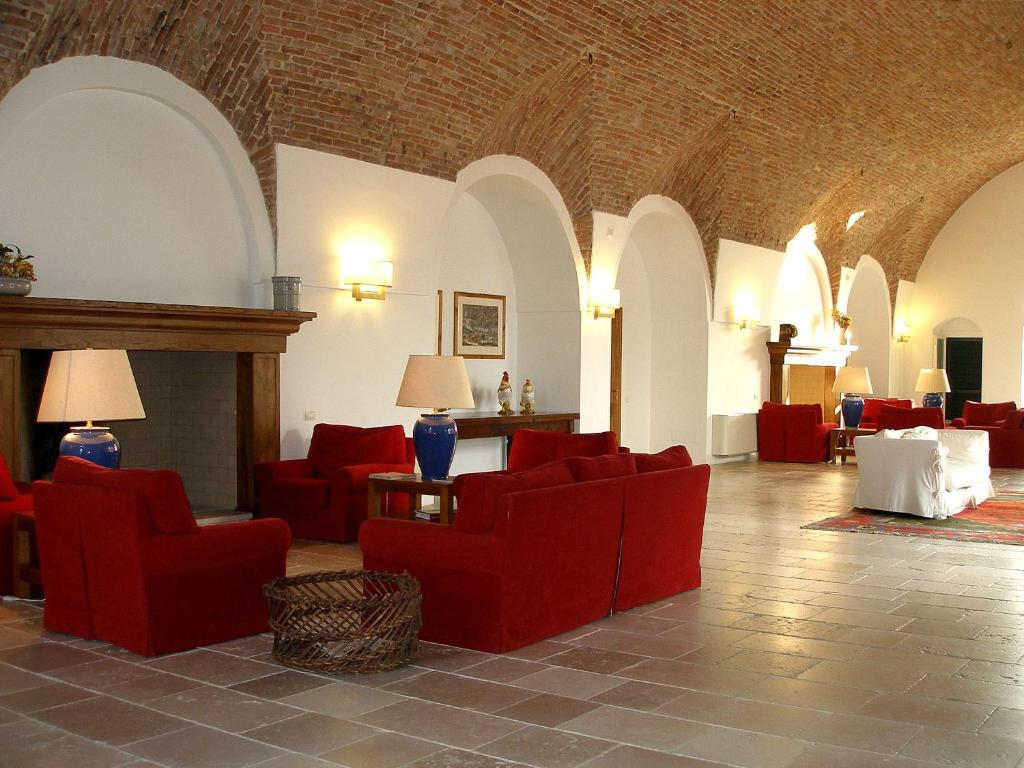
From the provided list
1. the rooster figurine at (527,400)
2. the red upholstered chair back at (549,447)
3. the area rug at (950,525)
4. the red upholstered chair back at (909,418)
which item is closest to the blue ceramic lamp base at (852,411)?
the red upholstered chair back at (909,418)

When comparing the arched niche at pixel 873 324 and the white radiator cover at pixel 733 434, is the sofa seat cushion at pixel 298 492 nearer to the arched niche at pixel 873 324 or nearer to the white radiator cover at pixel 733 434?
the white radiator cover at pixel 733 434

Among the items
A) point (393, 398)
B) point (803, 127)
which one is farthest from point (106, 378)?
point (803, 127)

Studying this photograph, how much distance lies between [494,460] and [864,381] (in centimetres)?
532

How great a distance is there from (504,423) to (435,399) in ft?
13.4

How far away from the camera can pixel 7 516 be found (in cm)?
604

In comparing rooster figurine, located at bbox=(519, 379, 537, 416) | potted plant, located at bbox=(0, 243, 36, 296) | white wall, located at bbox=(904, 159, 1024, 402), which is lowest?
rooster figurine, located at bbox=(519, 379, 537, 416)

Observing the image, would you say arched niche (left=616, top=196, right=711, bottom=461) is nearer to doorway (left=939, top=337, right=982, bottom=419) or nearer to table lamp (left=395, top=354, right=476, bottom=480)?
table lamp (left=395, top=354, right=476, bottom=480)

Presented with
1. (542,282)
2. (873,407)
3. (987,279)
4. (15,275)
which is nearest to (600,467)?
(15,275)

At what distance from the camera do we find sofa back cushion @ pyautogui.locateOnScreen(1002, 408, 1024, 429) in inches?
569

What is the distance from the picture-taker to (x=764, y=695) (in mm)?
4344

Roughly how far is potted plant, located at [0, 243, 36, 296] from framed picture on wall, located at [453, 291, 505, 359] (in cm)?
517

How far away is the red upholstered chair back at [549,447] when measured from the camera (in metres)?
7.71

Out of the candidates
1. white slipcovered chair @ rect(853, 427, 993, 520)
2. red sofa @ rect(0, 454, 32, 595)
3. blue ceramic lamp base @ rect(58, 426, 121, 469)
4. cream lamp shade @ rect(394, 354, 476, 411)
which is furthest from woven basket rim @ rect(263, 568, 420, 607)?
white slipcovered chair @ rect(853, 427, 993, 520)

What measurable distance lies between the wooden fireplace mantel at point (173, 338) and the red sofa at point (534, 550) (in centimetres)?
277
